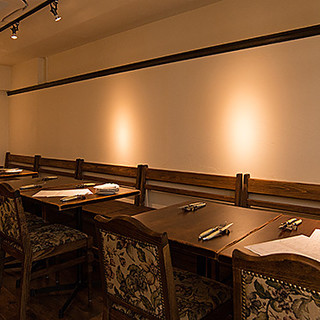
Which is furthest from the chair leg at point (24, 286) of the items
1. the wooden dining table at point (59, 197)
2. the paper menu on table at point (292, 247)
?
the paper menu on table at point (292, 247)

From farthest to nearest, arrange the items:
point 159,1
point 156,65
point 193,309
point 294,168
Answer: point 156,65
point 159,1
point 294,168
point 193,309

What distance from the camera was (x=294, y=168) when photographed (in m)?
2.78

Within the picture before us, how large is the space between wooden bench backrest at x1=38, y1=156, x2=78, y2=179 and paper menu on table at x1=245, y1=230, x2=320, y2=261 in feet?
12.2

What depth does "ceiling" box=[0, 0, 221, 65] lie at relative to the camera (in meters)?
3.36

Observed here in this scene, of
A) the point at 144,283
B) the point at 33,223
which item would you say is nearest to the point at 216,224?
the point at 144,283

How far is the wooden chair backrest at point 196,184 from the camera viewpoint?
10.0ft

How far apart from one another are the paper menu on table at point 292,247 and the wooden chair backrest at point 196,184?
1.42 meters

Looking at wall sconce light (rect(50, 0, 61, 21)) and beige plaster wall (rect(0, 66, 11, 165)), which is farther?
beige plaster wall (rect(0, 66, 11, 165))

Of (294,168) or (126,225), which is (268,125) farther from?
(126,225)

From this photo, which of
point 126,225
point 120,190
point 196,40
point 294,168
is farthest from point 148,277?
point 196,40

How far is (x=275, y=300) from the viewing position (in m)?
1.01

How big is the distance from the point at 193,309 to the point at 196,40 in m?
2.74

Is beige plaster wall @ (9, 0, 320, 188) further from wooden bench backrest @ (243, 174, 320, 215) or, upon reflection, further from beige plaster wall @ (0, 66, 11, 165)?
beige plaster wall @ (0, 66, 11, 165)

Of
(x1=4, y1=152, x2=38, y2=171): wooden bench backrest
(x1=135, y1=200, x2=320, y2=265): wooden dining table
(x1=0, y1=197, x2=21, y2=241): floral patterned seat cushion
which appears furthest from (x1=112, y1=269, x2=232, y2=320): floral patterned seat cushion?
(x1=4, y1=152, x2=38, y2=171): wooden bench backrest
